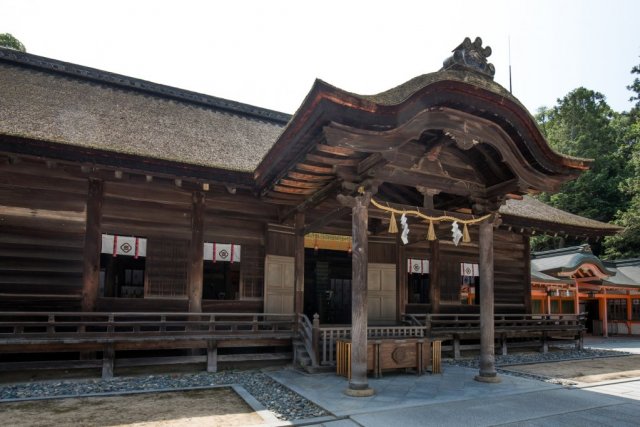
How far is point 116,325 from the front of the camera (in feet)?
30.4

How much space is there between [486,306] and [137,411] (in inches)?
280

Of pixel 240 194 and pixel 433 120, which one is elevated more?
pixel 433 120

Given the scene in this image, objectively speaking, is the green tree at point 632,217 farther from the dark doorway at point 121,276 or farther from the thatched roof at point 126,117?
the dark doorway at point 121,276

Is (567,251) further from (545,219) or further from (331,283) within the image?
(331,283)

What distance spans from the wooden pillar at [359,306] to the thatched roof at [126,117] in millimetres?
3570

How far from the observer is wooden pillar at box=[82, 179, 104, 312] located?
32.2 feet

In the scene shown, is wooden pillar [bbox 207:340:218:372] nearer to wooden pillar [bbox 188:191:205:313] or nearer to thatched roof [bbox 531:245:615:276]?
wooden pillar [bbox 188:191:205:313]

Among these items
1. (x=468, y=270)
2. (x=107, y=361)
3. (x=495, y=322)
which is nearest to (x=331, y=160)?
(x=107, y=361)

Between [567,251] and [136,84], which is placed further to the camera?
[567,251]

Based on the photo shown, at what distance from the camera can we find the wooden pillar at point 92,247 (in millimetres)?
9805

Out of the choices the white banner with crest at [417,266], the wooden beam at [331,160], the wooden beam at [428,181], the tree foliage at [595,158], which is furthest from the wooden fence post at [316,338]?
the tree foliage at [595,158]

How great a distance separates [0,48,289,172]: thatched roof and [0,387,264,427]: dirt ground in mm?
4866

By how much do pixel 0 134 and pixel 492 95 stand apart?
30.2 ft

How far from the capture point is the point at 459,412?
6820 mm
